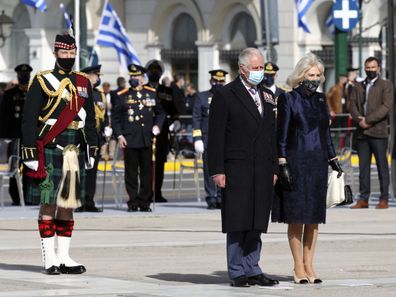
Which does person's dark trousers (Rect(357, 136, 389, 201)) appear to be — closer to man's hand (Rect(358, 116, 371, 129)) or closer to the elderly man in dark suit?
man's hand (Rect(358, 116, 371, 129))

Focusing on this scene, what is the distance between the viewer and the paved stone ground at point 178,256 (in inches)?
502

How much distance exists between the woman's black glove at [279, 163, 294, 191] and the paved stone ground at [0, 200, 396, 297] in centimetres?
76

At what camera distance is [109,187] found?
2842 centimetres

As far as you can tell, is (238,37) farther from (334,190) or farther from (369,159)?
(334,190)

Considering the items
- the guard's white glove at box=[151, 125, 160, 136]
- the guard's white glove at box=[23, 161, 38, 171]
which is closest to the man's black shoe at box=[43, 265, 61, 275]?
the guard's white glove at box=[23, 161, 38, 171]

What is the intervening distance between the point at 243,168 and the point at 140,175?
8.86 meters

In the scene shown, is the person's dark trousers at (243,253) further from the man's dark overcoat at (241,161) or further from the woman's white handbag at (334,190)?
the woman's white handbag at (334,190)

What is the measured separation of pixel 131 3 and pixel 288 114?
3235cm

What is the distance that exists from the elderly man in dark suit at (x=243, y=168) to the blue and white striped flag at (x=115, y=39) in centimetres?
1904

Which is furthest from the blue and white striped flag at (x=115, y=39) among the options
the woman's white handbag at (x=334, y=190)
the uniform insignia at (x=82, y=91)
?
the woman's white handbag at (x=334, y=190)

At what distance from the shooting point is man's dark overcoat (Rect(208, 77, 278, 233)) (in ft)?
42.8

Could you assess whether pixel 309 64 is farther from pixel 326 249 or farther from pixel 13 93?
pixel 13 93

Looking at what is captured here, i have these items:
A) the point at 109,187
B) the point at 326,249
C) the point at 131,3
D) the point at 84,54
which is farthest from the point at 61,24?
the point at 326,249

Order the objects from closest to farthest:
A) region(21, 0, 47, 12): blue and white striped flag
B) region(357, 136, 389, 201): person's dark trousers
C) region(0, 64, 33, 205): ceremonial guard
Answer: region(357, 136, 389, 201): person's dark trousers, region(0, 64, 33, 205): ceremonial guard, region(21, 0, 47, 12): blue and white striped flag
